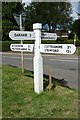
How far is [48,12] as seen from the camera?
4125 centimetres

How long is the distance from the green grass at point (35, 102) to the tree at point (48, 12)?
3328cm

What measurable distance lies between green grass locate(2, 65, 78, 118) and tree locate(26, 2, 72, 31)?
33.3 m

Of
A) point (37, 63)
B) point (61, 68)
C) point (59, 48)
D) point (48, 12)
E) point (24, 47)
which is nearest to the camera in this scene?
point (59, 48)

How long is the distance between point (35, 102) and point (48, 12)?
36.5 meters

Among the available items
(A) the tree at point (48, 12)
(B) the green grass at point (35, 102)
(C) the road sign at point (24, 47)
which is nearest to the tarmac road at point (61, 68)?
(B) the green grass at point (35, 102)

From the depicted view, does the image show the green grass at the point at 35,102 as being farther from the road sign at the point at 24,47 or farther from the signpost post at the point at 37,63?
the road sign at the point at 24,47

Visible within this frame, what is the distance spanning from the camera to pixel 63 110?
526 cm

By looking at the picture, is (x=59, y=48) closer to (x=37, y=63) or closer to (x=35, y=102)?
(x=37, y=63)

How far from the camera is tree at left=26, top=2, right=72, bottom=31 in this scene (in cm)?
4009

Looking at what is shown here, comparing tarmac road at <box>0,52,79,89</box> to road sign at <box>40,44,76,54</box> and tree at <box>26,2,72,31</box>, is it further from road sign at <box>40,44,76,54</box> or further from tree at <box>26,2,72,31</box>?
tree at <box>26,2,72,31</box>

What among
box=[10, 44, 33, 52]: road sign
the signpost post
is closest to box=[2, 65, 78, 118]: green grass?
the signpost post

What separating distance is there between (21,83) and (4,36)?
Answer: 29228 millimetres

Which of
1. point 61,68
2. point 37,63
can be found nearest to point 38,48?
point 37,63

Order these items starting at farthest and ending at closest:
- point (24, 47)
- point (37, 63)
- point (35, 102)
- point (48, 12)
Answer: point (48, 12) → point (24, 47) → point (37, 63) → point (35, 102)
